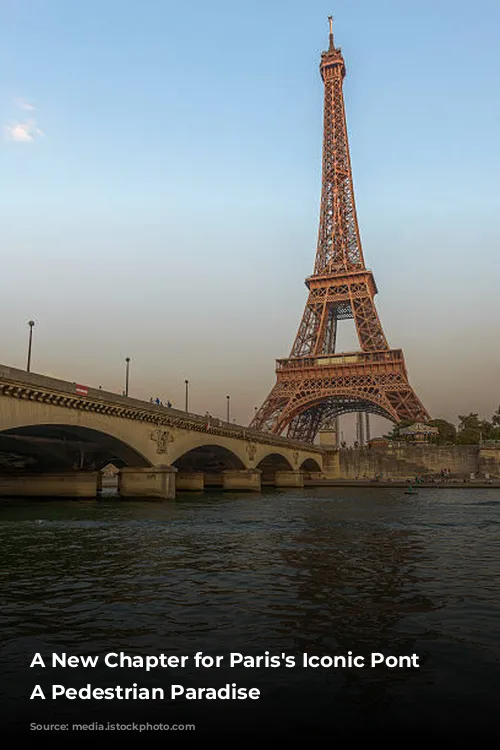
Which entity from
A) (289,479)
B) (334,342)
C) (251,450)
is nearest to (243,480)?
(251,450)

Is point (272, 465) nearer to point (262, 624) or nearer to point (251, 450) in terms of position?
point (251, 450)

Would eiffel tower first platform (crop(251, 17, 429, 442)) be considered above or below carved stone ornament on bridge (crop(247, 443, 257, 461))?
above

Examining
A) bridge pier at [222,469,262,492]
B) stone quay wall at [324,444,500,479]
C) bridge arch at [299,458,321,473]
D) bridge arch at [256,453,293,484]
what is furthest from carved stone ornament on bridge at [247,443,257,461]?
stone quay wall at [324,444,500,479]

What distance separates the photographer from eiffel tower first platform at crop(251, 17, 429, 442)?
91.6 metres

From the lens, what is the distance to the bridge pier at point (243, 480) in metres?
65.2

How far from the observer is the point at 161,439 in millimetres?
43594

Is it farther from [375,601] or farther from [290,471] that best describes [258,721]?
[290,471]

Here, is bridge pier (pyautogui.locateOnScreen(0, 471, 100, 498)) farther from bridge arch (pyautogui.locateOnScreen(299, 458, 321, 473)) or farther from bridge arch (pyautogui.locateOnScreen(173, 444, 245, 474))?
bridge arch (pyautogui.locateOnScreen(299, 458, 321, 473))

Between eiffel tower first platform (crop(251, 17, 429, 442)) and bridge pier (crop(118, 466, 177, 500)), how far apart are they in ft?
155

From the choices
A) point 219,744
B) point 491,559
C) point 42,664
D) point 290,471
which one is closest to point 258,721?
point 219,744

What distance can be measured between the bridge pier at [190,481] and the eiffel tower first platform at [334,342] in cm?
2840

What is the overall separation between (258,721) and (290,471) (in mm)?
79200

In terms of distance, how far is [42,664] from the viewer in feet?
26.1

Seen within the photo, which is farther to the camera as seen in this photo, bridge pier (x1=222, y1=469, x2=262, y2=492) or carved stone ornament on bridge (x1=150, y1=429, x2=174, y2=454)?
bridge pier (x1=222, y1=469, x2=262, y2=492)
